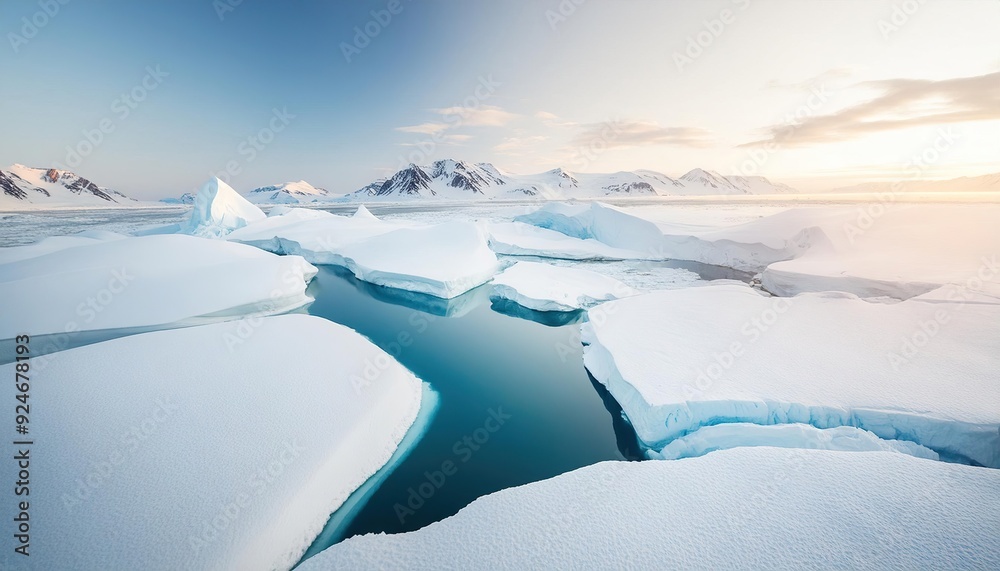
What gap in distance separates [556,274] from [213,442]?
33.4 ft

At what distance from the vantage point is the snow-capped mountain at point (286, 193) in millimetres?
131812

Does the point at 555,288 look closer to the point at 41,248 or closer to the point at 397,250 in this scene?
the point at 397,250

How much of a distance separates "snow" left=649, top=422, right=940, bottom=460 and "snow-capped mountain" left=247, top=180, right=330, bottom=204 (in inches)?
5600

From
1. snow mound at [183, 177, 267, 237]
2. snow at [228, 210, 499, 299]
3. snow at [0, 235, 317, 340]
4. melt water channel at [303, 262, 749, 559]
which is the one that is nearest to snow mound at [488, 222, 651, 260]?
snow at [228, 210, 499, 299]

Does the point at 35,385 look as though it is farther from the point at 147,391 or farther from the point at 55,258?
the point at 55,258

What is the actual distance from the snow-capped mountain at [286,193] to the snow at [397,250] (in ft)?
402

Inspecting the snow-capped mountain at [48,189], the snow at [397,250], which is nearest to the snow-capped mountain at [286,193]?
the snow-capped mountain at [48,189]

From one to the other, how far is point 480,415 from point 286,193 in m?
163

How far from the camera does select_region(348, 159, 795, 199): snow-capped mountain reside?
130375 mm

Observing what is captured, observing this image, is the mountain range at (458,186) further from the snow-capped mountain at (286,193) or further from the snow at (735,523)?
the snow at (735,523)

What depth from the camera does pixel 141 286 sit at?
7.60 meters

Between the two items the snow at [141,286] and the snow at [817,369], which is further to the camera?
the snow at [141,286]

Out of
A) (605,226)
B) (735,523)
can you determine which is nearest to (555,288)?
(735,523)

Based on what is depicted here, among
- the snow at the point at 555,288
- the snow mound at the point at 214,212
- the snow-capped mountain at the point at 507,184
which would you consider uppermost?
the snow-capped mountain at the point at 507,184
